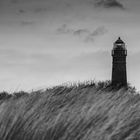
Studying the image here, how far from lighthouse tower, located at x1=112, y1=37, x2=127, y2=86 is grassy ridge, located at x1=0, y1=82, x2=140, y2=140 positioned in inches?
487

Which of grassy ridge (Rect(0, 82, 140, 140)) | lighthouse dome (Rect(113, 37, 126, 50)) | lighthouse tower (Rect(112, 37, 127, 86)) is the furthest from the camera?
lighthouse dome (Rect(113, 37, 126, 50))

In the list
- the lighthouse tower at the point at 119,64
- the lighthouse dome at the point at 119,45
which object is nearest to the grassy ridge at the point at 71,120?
the lighthouse tower at the point at 119,64

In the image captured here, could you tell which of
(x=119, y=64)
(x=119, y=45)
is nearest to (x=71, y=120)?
(x=119, y=64)

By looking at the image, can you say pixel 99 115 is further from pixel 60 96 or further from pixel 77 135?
pixel 60 96

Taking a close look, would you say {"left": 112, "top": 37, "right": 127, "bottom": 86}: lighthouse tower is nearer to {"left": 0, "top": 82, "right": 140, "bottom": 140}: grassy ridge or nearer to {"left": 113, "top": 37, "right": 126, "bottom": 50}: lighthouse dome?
{"left": 113, "top": 37, "right": 126, "bottom": 50}: lighthouse dome

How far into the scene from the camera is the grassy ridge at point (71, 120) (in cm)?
451

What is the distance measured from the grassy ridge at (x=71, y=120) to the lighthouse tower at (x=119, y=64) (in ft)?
40.6

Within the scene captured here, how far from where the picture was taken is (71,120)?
5.00 meters

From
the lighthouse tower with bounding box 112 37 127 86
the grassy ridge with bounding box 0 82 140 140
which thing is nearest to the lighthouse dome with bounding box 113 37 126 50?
the lighthouse tower with bounding box 112 37 127 86

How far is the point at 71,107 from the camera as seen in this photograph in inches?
223

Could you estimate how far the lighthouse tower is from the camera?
61.0ft

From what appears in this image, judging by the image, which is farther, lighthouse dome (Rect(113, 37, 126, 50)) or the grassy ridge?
lighthouse dome (Rect(113, 37, 126, 50))

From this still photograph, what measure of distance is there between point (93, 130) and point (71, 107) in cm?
114

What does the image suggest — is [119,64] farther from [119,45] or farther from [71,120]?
[71,120]
